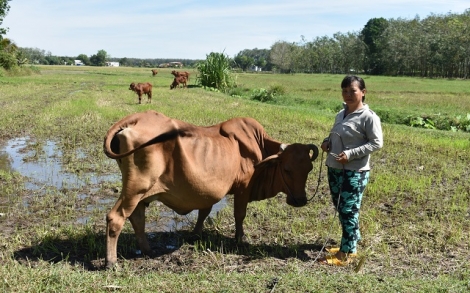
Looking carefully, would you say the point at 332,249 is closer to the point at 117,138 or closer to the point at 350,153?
the point at 350,153

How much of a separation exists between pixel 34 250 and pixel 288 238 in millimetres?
2638

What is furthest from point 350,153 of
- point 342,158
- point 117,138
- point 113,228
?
point 113,228

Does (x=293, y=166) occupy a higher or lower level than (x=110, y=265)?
higher

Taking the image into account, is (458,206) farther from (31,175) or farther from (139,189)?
(31,175)

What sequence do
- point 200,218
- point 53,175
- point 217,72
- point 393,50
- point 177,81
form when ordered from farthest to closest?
point 393,50 → point 217,72 → point 177,81 → point 53,175 → point 200,218

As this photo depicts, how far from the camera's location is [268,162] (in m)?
4.90

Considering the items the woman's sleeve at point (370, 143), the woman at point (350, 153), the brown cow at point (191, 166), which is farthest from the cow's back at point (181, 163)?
the woman's sleeve at point (370, 143)

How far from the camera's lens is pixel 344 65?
8038 cm

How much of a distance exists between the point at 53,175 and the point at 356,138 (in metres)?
5.30

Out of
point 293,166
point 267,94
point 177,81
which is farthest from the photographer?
point 177,81

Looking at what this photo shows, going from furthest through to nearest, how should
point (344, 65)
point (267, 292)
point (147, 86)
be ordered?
point (344, 65)
point (147, 86)
point (267, 292)

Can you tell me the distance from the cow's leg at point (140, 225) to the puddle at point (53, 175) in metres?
0.85

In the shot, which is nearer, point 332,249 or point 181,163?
point 181,163

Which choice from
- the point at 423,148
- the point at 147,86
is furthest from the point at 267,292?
the point at 147,86
